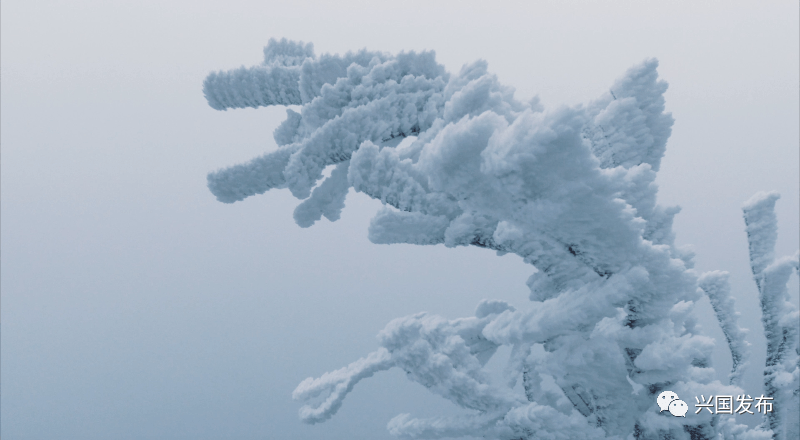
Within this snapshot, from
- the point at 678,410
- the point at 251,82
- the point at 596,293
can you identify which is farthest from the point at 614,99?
the point at 251,82

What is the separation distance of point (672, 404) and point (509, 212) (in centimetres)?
50

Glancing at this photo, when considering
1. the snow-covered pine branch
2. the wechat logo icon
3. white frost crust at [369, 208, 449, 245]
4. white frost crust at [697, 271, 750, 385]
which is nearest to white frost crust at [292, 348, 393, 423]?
white frost crust at [369, 208, 449, 245]

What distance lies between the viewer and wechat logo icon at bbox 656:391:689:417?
74 centimetres

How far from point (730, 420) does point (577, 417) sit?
42 centimetres

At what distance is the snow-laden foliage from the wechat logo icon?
12 millimetres

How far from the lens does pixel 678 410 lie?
75cm

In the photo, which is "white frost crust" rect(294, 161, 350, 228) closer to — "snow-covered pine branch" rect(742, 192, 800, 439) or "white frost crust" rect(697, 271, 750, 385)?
"white frost crust" rect(697, 271, 750, 385)

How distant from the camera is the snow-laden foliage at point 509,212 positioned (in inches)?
20.1

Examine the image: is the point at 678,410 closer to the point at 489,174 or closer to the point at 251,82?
the point at 489,174

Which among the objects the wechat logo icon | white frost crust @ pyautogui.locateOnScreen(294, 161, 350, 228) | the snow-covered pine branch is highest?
white frost crust @ pyautogui.locateOnScreen(294, 161, 350, 228)

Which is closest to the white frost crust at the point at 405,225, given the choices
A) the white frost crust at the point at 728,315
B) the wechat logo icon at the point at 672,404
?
the wechat logo icon at the point at 672,404

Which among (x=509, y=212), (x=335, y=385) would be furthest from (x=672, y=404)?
(x=335, y=385)

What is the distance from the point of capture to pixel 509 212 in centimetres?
55

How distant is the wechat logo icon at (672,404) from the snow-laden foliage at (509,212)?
0.04ft
